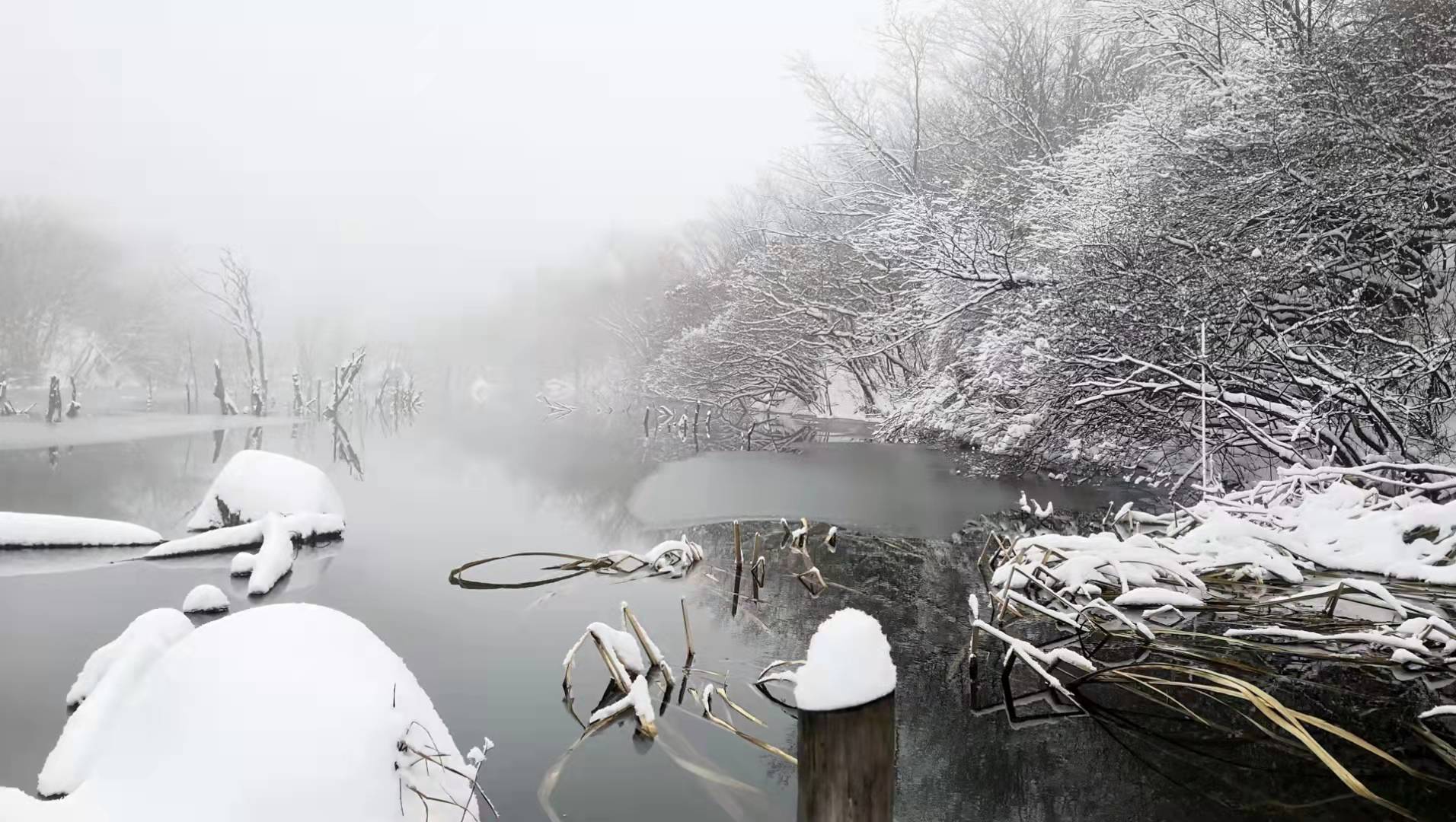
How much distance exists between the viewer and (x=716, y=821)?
3445 mm

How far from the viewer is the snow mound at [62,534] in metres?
9.02

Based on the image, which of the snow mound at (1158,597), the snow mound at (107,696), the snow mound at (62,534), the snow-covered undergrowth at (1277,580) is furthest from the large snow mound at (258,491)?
the snow mound at (1158,597)

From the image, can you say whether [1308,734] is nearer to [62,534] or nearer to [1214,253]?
[1214,253]

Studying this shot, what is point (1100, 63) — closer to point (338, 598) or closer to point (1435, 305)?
point (1435, 305)

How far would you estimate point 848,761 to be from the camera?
186cm

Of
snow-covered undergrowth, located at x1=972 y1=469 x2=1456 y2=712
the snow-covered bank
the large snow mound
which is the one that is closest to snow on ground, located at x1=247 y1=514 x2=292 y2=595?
the large snow mound

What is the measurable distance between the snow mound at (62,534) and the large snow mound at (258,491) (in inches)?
25.6

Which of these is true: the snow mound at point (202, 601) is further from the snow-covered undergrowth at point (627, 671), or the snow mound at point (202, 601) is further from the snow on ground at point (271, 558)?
the snow-covered undergrowth at point (627, 671)

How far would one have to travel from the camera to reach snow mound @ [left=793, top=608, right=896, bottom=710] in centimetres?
180

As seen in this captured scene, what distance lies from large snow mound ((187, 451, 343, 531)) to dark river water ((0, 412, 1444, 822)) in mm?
783

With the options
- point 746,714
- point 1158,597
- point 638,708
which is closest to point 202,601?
point 638,708

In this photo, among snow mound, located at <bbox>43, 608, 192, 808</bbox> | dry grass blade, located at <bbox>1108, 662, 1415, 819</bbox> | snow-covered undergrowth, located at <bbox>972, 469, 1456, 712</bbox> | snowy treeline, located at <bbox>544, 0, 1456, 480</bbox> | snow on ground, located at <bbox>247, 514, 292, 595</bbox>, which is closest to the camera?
dry grass blade, located at <bbox>1108, 662, 1415, 819</bbox>

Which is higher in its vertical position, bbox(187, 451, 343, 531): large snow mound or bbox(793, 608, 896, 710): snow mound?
bbox(793, 608, 896, 710): snow mound

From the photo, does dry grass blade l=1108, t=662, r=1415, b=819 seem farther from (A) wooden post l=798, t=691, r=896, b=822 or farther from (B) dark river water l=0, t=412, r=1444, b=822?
(A) wooden post l=798, t=691, r=896, b=822
